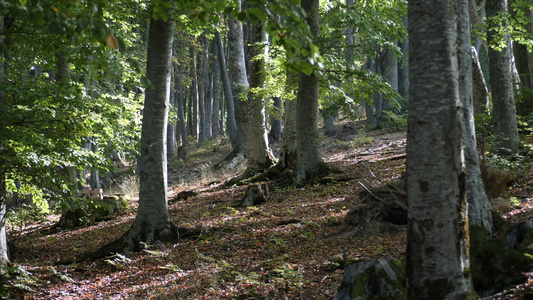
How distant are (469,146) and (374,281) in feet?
5.57

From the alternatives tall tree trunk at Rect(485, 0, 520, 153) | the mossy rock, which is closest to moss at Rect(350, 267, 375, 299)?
tall tree trunk at Rect(485, 0, 520, 153)

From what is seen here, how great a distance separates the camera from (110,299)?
5.35 metres

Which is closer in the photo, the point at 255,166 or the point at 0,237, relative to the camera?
the point at 0,237

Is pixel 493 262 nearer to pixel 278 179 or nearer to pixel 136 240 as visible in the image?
pixel 136 240

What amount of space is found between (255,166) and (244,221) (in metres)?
4.97

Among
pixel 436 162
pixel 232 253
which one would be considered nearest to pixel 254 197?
pixel 232 253

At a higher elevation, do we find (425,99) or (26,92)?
(26,92)

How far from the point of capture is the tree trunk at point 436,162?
9.32ft

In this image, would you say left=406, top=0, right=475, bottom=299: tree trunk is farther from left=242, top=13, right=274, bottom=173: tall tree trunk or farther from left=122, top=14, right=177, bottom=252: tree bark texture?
left=242, top=13, right=274, bottom=173: tall tree trunk

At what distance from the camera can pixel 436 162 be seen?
9.29 feet

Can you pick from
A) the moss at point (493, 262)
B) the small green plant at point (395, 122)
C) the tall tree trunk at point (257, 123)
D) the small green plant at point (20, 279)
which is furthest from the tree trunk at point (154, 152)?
the small green plant at point (395, 122)

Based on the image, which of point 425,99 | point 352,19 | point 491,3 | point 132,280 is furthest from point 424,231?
point 491,3

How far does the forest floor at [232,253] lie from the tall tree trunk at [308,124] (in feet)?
1.64

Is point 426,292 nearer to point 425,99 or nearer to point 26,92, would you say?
point 425,99
